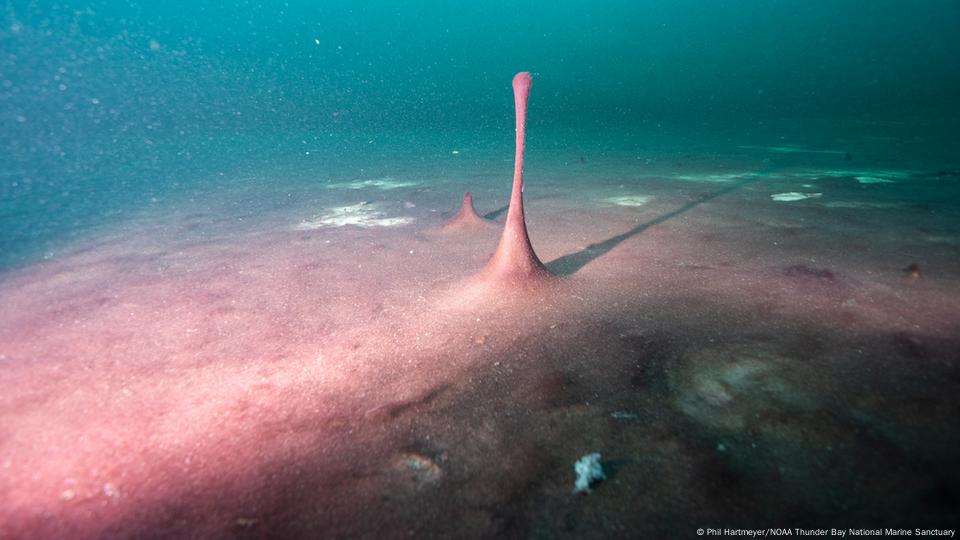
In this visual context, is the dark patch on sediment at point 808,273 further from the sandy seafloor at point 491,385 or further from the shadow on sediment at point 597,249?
the shadow on sediment at point 597,249

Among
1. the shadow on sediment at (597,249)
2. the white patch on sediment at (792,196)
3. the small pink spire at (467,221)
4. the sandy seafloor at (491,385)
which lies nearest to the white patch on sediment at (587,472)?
the sandy seafloor at (491,385)

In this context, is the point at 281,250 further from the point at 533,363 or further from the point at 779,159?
the point at 779,159

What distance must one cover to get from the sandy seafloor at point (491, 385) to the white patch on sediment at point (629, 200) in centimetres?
266

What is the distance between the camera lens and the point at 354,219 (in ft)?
39.5

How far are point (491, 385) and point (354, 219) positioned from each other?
9017 mm

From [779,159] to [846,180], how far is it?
7.19 m

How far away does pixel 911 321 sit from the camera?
15.5 feet

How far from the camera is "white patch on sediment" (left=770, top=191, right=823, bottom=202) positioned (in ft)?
38.2

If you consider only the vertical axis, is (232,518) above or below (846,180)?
below

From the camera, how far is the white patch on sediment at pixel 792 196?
38.2 feet

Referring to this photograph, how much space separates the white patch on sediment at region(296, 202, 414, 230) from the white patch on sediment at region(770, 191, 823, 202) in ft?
A: 34.3

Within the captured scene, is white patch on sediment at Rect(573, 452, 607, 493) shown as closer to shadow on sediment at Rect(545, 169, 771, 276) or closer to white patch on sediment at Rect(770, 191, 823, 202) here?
shadow on sediment at Rect(545, 169, 771, 276)

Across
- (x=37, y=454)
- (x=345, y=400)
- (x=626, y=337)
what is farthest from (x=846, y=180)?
(x=37, y=454)

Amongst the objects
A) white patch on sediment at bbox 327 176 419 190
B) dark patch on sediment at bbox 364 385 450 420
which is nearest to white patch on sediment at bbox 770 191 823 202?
dark patch on sediment at bbox 364 385 450 420
